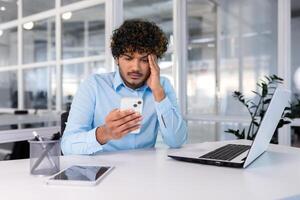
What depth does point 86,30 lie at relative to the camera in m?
4.91

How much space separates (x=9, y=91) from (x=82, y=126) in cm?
422

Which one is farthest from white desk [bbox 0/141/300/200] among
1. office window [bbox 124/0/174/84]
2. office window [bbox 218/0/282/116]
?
office window [bbox 124/0/174/84]

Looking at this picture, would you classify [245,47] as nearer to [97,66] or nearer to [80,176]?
[97,66]

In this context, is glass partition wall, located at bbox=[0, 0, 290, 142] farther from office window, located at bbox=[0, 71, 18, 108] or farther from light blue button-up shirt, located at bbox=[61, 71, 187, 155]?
light blue button-up shirt, located at bbox=[61, 71, 187, 155]

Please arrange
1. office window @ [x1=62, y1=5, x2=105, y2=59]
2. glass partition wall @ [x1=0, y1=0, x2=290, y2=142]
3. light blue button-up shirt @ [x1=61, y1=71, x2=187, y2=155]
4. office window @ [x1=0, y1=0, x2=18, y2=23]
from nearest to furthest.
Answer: light blue button-up shirt @ [x1=61, y1=71, x2=187, y2=155] → glass partition wall @ [x1=0, y1=0, x2=290, y2=142] → office window @ [x1=62, y1=5, x2=105, y2=59] → office window @ [x1=0, y1=0, x2=18, y2=23]

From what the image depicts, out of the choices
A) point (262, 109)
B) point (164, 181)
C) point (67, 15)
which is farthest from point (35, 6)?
point (164, 181)

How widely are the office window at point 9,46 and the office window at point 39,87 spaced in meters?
0.41

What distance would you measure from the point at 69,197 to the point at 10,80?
497cm

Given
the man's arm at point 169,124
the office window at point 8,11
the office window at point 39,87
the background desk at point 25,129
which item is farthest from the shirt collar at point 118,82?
the office window at point 8,11

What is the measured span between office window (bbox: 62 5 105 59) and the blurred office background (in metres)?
0.01

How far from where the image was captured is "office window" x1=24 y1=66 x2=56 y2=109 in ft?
15.2

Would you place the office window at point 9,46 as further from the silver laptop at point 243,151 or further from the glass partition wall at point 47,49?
the silver laptop at point 243,151

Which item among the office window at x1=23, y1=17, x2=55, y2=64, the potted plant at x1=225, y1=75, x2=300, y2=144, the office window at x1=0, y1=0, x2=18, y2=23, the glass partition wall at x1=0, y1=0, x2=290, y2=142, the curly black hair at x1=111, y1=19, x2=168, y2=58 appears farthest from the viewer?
the office window at x1=0, y1=0, x2=18, y2=23

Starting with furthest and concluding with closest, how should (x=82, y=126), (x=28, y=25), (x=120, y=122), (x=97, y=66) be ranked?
(x=28, y=25) → (x=97, y=66) → (x=82, y=126) → (x=120, y=122)
